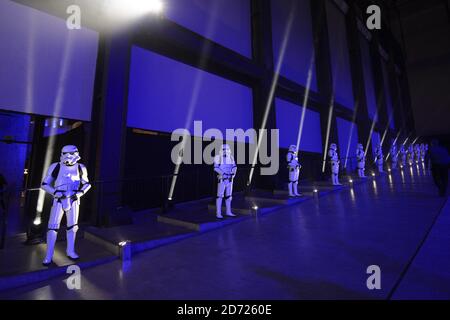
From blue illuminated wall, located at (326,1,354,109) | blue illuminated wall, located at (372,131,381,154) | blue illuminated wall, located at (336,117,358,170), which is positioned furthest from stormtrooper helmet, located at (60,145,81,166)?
blue illuminated wall, located at (372,131,381,154)

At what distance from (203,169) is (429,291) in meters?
6.53

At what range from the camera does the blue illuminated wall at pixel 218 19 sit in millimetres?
7418

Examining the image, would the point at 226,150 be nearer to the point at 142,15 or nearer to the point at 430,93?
the point at 142,15

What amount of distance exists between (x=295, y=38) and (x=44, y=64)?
1229 cm

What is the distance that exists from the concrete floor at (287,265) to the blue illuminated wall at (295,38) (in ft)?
31.1

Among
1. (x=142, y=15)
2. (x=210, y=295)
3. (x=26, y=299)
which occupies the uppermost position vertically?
(x=142, y=15)

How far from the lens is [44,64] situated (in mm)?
4875

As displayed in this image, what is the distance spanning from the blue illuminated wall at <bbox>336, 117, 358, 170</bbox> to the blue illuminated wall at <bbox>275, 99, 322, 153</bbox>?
108 inches

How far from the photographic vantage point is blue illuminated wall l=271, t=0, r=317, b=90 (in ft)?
38.0

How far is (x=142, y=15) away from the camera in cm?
577

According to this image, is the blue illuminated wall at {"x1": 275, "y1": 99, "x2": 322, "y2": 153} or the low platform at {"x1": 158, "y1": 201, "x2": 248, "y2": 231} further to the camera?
the blue illuminated wall at {"x1": 275, "y1": 99, "x2": 322, "y2": 153}

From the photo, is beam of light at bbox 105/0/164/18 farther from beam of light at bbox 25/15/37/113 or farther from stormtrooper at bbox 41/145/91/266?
stormtrooper at bbox 41/145/91/266
